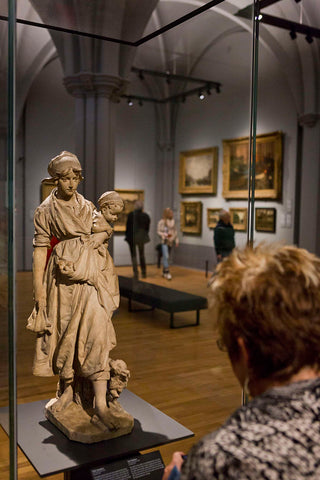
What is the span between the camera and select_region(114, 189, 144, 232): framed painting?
10.6 ft

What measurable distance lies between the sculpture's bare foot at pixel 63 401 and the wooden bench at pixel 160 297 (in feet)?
2.09

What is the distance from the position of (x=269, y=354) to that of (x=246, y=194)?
2400mm

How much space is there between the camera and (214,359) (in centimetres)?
409

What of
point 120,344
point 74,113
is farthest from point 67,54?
point 120,344

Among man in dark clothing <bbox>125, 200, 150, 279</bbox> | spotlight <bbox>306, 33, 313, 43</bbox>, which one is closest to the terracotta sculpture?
man in dark clothing <bbox>125, 200, 150, 279</bbox>

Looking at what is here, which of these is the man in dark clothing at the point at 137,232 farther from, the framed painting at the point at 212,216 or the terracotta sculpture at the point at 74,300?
the framed painting at the point at 212,216

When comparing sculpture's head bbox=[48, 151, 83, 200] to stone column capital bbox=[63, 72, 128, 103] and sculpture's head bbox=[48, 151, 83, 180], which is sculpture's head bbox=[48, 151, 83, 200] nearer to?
sculpture's head bbox=[48, 151, 83, 180]

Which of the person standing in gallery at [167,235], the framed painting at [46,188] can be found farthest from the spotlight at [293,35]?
the framed painting at [46,188]

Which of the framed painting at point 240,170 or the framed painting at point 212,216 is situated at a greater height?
the framed painting at point 240,170

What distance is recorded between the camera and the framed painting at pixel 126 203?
322cm

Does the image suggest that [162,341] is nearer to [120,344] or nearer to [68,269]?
[120,344]

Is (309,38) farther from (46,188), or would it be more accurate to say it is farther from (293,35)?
(46,188)

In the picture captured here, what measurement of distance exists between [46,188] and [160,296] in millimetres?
1174

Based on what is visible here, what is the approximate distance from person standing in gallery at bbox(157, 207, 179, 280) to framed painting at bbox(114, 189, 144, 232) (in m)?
0.23
